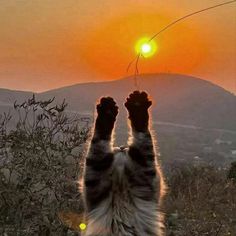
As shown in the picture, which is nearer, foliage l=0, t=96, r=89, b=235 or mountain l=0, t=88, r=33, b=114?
foliage l=0, t=96, r=89, b=235

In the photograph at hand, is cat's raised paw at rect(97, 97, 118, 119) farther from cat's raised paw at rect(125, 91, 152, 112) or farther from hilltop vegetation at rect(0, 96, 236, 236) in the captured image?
hilltop vegetation at rect(0, 96, 236, 236)

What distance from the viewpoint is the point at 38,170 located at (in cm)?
1006

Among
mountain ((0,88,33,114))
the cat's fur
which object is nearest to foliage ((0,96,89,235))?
mountain ((0,88,33,114))

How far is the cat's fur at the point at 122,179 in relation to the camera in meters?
5.27

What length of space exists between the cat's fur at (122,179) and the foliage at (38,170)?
15.5 feet

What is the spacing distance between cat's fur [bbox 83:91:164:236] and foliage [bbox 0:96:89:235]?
186 inches

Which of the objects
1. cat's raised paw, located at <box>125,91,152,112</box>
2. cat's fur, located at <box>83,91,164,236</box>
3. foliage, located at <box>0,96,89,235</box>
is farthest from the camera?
foliage, located at <box>0,96,89,235</box>

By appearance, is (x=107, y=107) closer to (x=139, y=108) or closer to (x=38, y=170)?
(x=139, y=108)

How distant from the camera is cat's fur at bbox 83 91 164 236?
5.27m

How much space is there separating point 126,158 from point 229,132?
6545 centimetres

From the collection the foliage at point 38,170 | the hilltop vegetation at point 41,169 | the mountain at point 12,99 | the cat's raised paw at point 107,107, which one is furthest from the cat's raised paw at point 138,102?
the mountain at point 12,99

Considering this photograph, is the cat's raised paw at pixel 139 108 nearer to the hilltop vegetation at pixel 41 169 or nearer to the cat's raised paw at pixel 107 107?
the cat's raised paw at pixel 107 107

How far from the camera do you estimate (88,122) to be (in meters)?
10.9

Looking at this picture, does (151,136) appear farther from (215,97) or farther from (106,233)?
(215,97)
